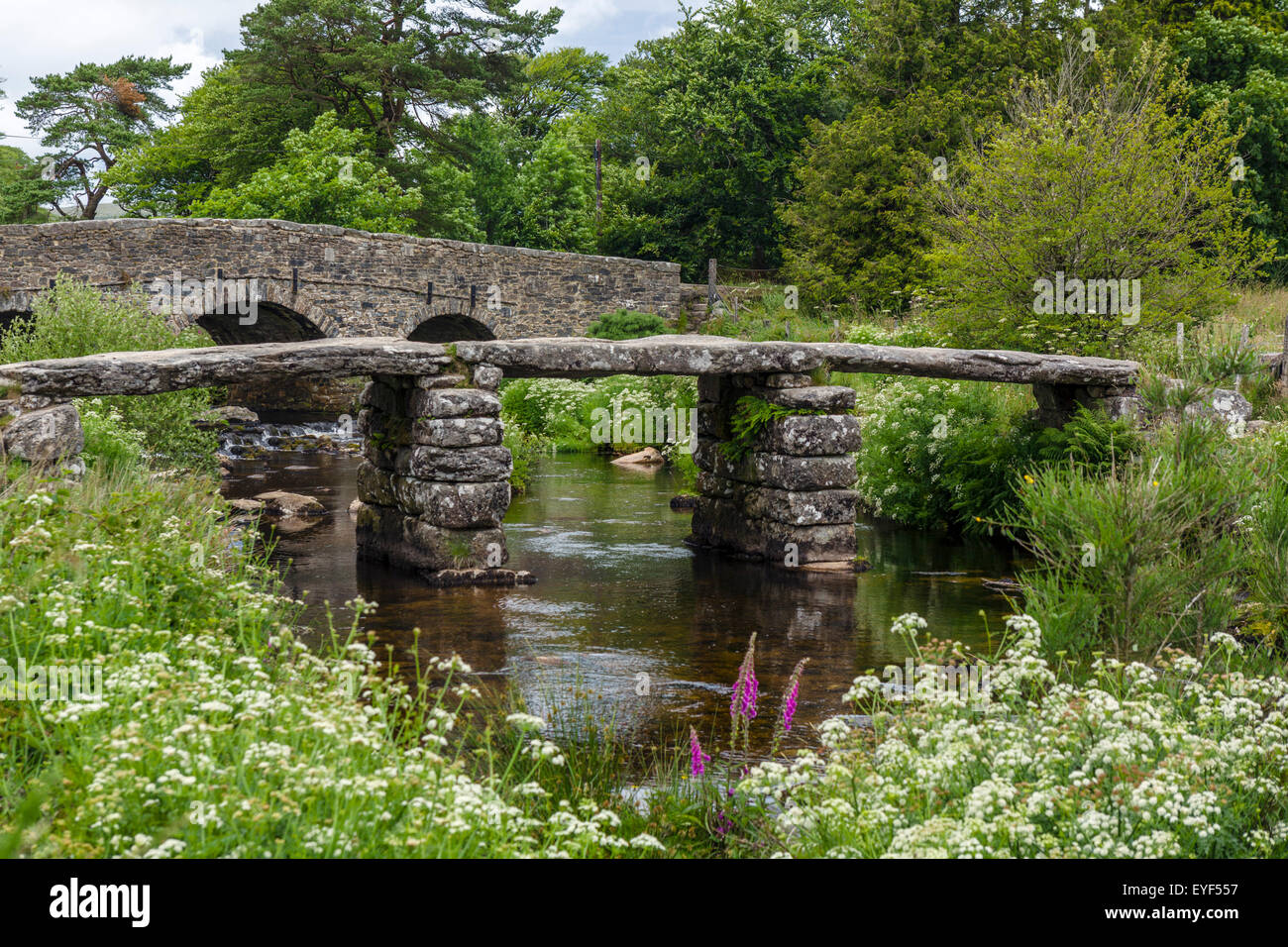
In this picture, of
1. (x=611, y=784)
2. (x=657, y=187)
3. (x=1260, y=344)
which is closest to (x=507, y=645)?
(x=611, y=784)

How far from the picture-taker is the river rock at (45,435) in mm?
8172

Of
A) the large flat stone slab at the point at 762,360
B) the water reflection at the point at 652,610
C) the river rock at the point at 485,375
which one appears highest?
the large flat stone slab at the point at 762,360

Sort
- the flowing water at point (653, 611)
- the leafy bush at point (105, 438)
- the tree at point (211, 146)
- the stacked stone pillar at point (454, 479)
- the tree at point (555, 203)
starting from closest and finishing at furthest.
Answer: the flowing water at point (653, 611) → the stacked stone pillar at point (454, 479) → the leafy bush at point (105, 438) → the tree at point (211, 146) → the tree at point (555, 203)

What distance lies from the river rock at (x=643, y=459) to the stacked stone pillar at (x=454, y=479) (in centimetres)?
926

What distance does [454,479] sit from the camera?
1008 cm

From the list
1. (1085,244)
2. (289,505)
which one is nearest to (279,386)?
(289,505)

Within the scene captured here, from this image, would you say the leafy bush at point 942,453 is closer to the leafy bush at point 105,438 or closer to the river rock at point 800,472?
the river rock at point 800,472

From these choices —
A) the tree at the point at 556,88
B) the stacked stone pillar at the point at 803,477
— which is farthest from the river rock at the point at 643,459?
the tree at the point at 556,88

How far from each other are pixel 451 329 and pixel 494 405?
17531 mm

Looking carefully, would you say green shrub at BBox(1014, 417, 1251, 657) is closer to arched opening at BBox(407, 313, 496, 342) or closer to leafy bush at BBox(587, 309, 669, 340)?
leafy bush at BBox(587, 309, 669, 340)

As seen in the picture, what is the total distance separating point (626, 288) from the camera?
2669 centimetres

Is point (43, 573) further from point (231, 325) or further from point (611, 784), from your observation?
point (231, 325)

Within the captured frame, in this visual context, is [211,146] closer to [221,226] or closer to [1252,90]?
[221,226]

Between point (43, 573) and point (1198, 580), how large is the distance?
230 inches
